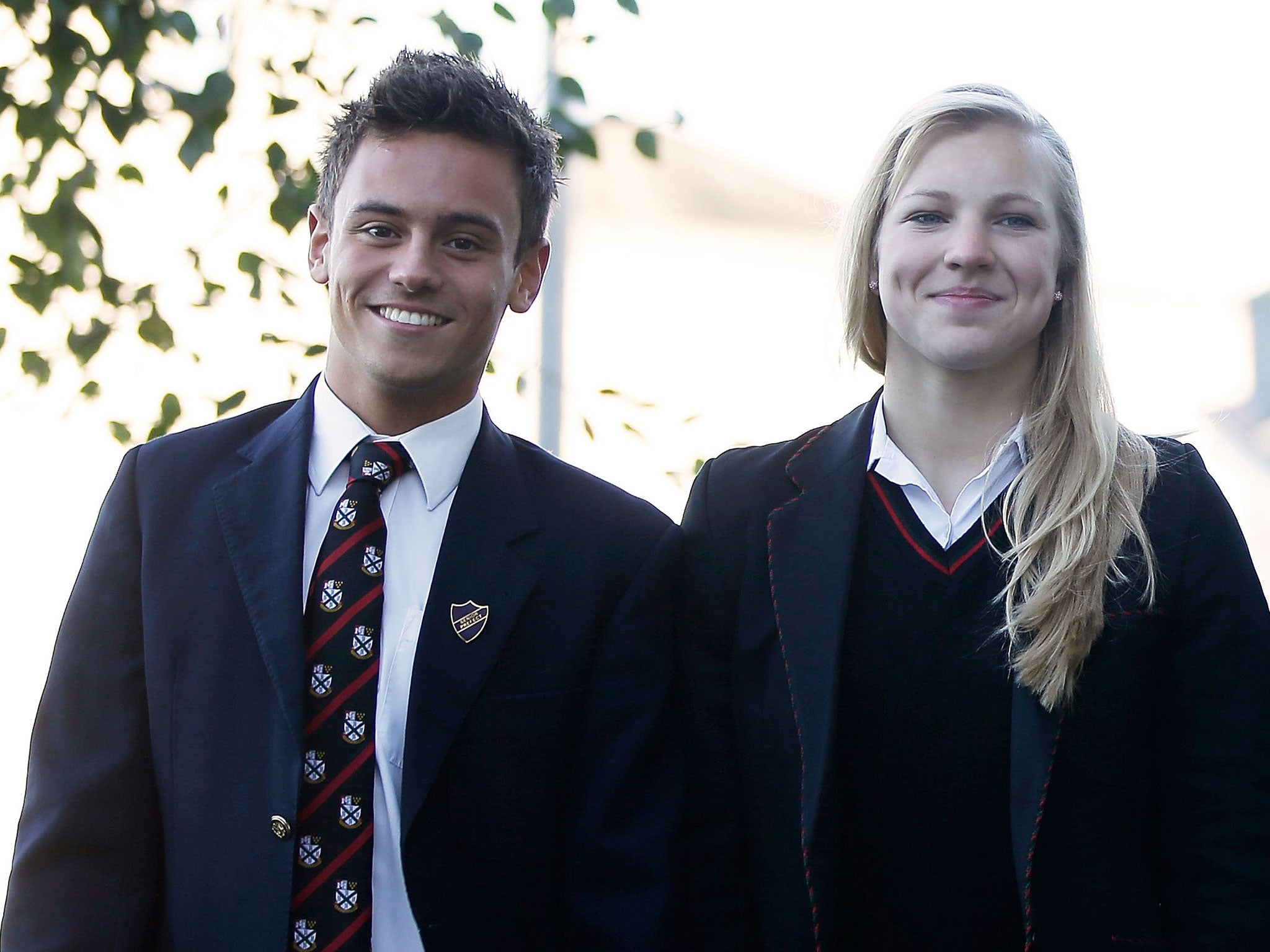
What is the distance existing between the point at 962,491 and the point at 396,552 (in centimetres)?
75

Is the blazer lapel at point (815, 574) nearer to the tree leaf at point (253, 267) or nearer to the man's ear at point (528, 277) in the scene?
the man's ear at point (528, 277)

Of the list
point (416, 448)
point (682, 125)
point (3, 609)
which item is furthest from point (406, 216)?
point (3, 609)

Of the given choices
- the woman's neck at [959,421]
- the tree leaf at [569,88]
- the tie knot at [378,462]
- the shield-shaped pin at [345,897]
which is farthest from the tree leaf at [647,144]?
the shield-shaped pin at [345,897]

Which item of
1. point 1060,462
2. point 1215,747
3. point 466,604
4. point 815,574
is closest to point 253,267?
point 466,604

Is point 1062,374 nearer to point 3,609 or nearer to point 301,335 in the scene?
point 301,335

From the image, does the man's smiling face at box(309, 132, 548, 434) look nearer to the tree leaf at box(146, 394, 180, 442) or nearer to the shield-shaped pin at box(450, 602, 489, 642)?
the shield-shaped pin at box(450, 602, 489, 642)

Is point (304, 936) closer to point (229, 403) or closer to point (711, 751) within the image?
point (711, 751)

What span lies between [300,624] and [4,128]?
5.95 feet

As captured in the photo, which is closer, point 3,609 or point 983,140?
point 983,140

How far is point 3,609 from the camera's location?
272 centimetres

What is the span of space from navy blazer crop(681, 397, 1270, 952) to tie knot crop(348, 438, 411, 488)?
18.5 inches

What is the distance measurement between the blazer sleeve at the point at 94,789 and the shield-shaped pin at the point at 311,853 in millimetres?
217

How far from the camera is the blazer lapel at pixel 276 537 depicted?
139 cm

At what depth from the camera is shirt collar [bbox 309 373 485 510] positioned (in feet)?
5.08
